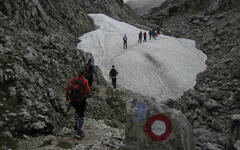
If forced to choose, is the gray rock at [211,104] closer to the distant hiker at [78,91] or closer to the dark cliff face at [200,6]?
the distant hiker at [78,91]

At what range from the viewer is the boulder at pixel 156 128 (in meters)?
7.38

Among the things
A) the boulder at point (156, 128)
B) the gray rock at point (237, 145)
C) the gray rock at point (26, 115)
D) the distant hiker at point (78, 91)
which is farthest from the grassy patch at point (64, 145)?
the gray rock at point (237, 145)

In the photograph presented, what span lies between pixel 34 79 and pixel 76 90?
5154mm

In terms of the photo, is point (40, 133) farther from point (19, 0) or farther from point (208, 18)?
point (208, 18)

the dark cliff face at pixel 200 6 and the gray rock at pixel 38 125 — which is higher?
the dark cliff face at pixel 200 6

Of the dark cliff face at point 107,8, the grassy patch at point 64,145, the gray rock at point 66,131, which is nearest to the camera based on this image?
the grassy patch at point 64,145

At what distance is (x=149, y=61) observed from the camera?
3422 centimetres

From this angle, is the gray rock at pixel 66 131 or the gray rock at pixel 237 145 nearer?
the gray rock at pixel 237 145

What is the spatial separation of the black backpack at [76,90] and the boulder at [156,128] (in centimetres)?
278

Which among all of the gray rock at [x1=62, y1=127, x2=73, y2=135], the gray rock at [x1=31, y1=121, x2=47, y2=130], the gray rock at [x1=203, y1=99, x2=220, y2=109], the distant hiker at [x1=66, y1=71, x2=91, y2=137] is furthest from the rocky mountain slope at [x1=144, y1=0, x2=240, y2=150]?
the gray rock at [x1=31, y1=121, x2=47, y2=130]

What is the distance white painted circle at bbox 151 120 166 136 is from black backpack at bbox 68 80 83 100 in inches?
144

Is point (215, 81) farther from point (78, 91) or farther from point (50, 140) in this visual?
point (50, 140)

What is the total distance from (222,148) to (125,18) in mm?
59373

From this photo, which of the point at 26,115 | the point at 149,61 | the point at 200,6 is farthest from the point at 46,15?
the point at 200,6
